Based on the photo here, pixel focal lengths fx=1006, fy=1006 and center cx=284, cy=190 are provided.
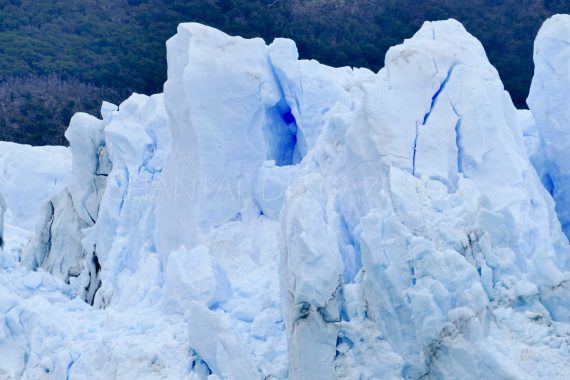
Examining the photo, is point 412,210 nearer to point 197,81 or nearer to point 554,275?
point 554,275

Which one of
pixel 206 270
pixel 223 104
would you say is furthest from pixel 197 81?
pixel 206 270

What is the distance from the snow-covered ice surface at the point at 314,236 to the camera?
9.05 m

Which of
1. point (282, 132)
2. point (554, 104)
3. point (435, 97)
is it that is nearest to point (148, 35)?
point (282, 132)

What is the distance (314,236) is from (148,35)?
21526 mm

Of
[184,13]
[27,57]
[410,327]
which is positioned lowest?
[27,57]

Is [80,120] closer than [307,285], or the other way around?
[307,285]

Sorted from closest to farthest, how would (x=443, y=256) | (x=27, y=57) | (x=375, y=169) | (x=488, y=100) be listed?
(x=443, y=256) → (x=375, y=169) → (x=488, y=100) → (x=27, y=57)

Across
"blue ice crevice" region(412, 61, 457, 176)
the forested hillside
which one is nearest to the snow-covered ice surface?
"blue ice crevice" region(412, 61, 457, 176)

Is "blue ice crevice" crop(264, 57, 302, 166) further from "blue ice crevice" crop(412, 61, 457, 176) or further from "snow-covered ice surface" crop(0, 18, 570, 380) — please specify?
"blue ice crevice" crop(412, 61, 457, 176)

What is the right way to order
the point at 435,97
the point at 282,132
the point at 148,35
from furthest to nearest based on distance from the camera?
the point at 148,35
the point at 282,132
the point at 435,97

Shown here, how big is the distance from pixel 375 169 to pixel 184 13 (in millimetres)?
21861

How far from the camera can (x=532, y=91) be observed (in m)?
12.0

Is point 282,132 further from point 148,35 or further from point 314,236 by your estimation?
point 148,35

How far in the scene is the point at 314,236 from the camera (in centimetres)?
924
